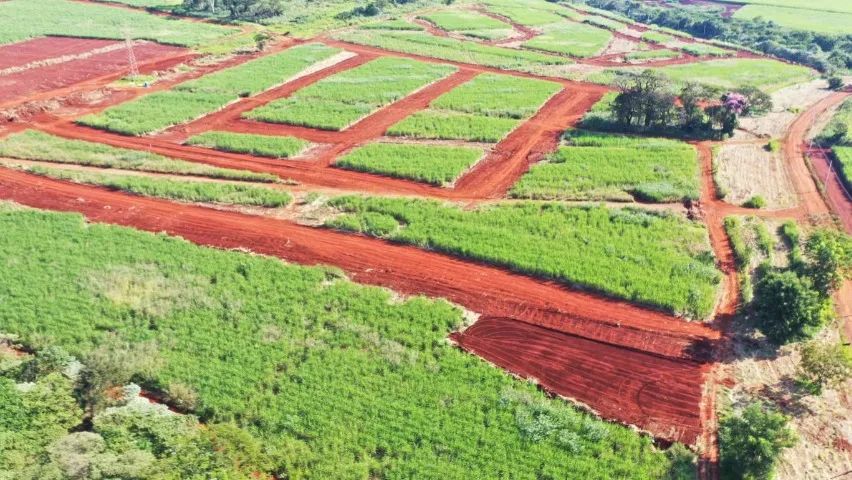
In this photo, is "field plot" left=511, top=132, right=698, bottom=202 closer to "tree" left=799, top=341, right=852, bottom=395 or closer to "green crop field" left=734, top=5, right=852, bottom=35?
"tree" left=799, top=341, right=852, bottom=395

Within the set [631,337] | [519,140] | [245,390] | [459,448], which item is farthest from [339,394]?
[519,140]

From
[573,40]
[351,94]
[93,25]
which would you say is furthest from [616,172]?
[93,25]

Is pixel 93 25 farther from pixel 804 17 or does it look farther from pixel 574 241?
pixel 804 17

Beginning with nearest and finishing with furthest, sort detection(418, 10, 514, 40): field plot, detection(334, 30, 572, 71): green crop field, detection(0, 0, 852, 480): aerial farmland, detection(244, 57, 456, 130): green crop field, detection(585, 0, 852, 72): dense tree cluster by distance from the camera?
detection(0, 0, 852, 480): aerial farmland, detection(244, 57, 456, 130): green crop field, detection(334, 30, 572, 71): green crop field, detection(585, 0, 852, 72): dense tree cluster, detection(418, 10, 514, 40): field plot

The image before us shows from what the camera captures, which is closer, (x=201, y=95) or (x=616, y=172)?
(x=616, y=172)

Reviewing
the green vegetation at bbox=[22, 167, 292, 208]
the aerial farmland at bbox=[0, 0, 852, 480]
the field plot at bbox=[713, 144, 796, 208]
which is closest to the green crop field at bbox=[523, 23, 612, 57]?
the aerial farmland at bbox=[0, 0, 852, 480]

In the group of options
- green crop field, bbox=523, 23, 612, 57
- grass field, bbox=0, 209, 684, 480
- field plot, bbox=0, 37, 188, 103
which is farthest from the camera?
green crop field, bbox=523, 23, 612, 57

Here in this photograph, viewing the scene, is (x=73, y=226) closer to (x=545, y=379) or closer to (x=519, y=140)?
(x=545, y=379)
